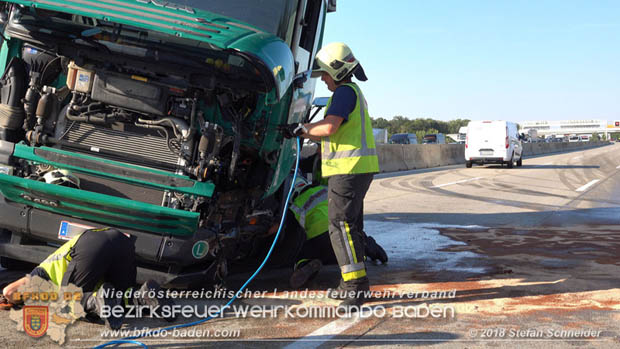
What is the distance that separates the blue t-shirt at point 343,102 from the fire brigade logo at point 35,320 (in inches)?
89.3

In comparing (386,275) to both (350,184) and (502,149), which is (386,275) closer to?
(350,184)

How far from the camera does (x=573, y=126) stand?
170250mm

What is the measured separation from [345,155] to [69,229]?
1.94m

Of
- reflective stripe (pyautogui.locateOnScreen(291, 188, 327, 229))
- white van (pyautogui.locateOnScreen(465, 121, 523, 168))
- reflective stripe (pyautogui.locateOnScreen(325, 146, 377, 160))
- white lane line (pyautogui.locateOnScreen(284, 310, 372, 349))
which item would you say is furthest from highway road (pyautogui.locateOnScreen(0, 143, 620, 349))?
white van (pyautogui.locateOnScreen(465, 121, 523, 168))

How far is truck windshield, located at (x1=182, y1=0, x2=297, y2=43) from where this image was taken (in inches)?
187

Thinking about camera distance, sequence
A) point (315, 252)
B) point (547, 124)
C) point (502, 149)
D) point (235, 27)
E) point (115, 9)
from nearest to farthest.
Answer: point (115, 9) < point (235, 27) < point (315, 252) < point (502, 149) < point (547, 124)

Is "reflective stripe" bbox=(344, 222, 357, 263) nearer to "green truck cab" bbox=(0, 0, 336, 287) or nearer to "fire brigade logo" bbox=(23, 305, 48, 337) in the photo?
"green truck cab" bbox=(0, 0, 336, 287)

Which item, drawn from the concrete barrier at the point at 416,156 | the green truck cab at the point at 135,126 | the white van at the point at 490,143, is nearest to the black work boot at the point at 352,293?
the green truck cab at the point at 135,126

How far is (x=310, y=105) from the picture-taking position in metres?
5.72

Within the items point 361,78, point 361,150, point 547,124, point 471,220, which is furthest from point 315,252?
point 547,124

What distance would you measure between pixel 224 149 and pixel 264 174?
418 millimetres

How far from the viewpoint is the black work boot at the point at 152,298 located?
12.3 feet

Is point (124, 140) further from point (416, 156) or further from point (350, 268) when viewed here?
point (416, 156)

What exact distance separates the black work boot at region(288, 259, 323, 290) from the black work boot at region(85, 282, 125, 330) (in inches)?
57.5
